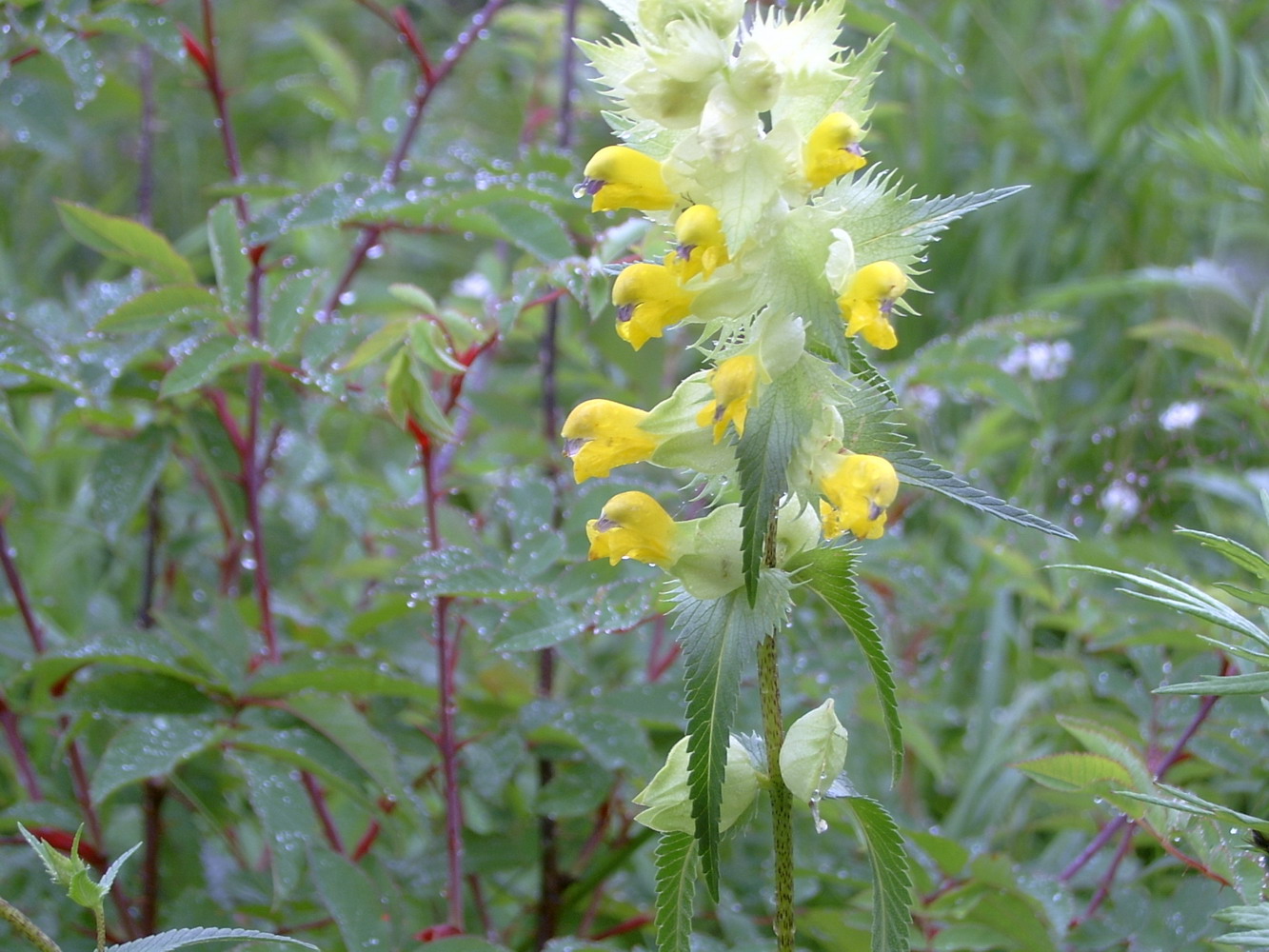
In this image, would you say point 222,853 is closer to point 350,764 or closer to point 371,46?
point 350,764

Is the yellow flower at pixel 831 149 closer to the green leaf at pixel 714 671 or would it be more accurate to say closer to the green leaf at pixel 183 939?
the green leaf at pixel 714 671

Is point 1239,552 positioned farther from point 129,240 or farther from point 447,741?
point 129,240

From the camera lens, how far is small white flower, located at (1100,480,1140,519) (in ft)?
5.19

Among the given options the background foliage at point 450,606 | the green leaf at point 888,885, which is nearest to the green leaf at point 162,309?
the background foliage at point 450,606

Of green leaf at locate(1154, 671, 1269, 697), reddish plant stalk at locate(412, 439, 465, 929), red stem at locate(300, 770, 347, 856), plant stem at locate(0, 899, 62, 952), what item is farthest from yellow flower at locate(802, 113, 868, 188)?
red stem at locate(300, 770, 347, 856)

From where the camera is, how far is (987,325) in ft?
3.94

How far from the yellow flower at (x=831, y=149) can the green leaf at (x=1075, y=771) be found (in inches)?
17.4

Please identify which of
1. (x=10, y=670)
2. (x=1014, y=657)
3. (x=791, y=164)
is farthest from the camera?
(x=1014, y=657)

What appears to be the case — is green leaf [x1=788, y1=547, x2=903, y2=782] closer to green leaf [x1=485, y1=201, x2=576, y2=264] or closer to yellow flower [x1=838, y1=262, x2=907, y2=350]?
yellow flower [x1=838, y1=262, x2=907, y2=350]

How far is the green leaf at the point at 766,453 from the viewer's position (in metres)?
0.50

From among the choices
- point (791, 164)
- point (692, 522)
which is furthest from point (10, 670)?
point (791, 164)

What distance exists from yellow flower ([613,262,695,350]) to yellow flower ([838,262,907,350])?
8 cm

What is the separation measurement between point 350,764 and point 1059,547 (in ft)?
2.80

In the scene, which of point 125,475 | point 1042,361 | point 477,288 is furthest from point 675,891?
point 1042,361
